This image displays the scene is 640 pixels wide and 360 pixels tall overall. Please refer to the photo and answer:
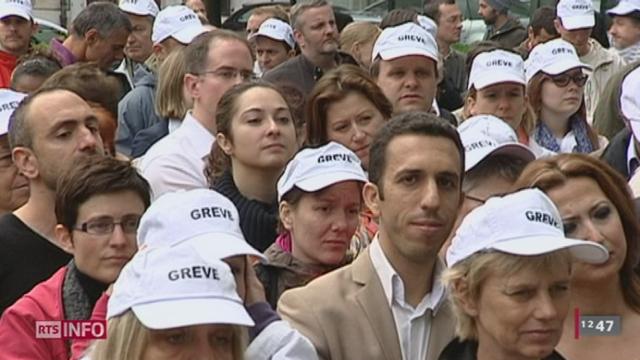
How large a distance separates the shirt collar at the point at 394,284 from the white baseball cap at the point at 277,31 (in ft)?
21.5

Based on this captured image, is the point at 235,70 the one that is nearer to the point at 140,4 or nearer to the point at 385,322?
the point at 385,322

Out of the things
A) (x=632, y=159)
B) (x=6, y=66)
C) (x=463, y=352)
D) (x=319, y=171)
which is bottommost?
(x=463, y=352)

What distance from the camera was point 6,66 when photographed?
34.9 ft

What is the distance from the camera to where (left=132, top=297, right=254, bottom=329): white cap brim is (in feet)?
12.2

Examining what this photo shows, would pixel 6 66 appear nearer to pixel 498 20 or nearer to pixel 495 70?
pixel 495 70

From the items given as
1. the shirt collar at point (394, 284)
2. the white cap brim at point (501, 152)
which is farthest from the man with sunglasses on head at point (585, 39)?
the shirt collar at point (394, 284)

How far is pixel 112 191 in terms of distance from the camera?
17.5ft

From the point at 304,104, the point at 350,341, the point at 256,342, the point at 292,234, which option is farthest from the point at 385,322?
the point at 304,104

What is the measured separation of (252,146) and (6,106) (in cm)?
117

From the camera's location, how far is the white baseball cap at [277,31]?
11.3m

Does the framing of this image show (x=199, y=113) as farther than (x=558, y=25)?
No

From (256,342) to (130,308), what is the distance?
60 centimetres

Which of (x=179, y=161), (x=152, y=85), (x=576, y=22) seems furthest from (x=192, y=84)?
(x=576, y=22)

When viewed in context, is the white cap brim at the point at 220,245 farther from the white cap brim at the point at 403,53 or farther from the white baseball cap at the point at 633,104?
the white cap brim at the point at 403,53
